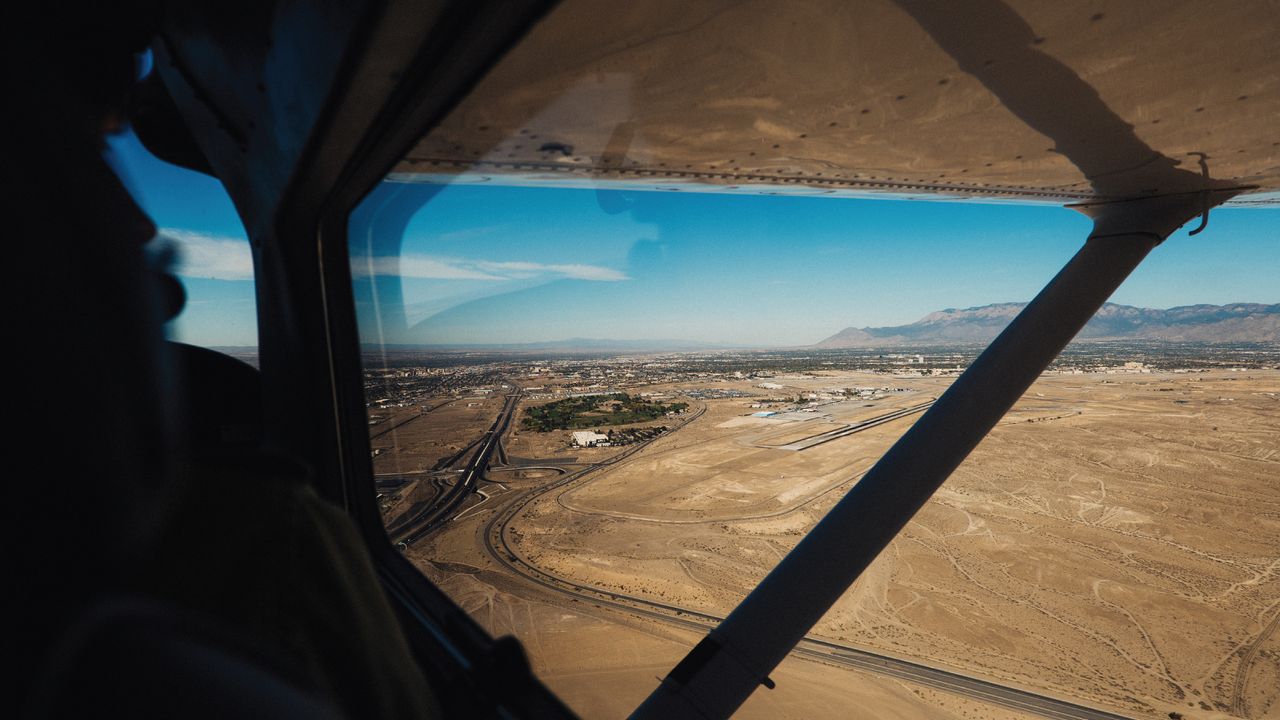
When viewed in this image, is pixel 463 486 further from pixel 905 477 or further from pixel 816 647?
pixel 816 647

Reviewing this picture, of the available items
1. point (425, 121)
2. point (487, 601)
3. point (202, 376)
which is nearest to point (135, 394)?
point (425, 121)

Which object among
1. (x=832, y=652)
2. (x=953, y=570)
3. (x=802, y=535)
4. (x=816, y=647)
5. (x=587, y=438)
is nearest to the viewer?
(x=832, y=652)

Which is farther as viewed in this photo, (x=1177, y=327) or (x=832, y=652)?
(x=1177, y=327)

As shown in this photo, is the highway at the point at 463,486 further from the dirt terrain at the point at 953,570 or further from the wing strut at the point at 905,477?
the wing strut at the point at 905,477

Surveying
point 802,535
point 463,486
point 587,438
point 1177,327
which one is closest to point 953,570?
point 802,535

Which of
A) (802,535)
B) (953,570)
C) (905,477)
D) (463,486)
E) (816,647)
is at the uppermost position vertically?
(905,477)

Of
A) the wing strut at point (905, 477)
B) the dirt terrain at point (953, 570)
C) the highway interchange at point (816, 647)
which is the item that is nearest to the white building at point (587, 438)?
the dirt terrain at point (953, 570)

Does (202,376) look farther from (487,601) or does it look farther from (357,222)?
(487,601)
